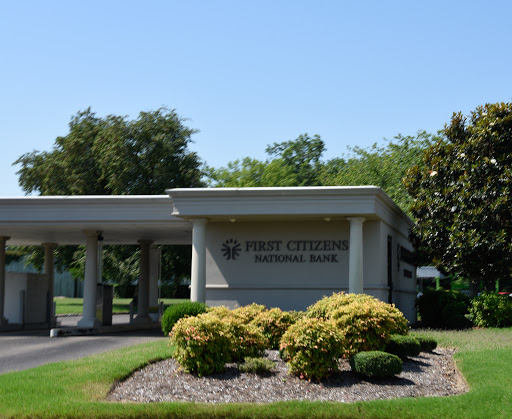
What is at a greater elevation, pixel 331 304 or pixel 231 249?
pixel 231 249

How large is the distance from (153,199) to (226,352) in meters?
10.6

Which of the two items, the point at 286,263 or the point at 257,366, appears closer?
the point at 257,366

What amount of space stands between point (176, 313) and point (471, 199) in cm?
1147

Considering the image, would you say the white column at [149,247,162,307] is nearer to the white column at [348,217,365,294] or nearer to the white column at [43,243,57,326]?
the white column at [43,243,57,326]

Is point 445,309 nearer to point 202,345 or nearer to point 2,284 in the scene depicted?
point 202,345

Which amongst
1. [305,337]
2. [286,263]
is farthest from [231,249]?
[305,337]

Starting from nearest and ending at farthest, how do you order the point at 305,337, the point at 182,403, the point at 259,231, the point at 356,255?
the point at 182,403
the point at 305,337
the point at 356,255
the point at 259,231

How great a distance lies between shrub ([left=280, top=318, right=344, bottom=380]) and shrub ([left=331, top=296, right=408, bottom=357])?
3.19 ft

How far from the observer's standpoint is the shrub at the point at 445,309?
2280 cm

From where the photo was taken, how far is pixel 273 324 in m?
14.2

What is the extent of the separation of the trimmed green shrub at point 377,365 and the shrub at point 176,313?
5780 millimetres

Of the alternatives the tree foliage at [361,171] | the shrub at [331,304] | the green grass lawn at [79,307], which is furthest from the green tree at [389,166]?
the shrub at [331,304]

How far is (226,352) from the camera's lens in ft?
38.7

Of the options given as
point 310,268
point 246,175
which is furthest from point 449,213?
point 246,175
